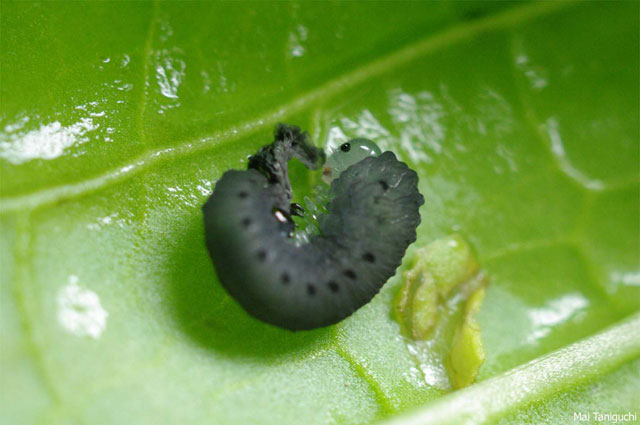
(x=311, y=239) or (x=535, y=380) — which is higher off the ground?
(x=311, y=239)

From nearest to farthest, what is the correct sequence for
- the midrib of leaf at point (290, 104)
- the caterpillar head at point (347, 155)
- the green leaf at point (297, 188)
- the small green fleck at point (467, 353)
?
the green leaf at point (297, 188) < the midrib of leaf at point (290, 104) < the small green fleck at point (467, 353) < the caterpillar head at point (347, 155)

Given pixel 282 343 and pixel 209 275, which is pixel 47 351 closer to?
pixel 209 275

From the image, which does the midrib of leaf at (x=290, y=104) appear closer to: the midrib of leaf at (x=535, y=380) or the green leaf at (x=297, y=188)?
the green leaf at (x=297, y=188)

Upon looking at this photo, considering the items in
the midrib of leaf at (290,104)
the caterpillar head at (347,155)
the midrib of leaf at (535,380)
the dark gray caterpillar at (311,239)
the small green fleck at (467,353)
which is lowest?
the midrib of leaf at (535,380)

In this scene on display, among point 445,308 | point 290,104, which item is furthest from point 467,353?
point 290,104

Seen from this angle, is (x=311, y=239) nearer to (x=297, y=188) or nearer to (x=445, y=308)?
(x=297, y=188)

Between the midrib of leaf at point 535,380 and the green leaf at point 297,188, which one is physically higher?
the green leaf at point 297,188

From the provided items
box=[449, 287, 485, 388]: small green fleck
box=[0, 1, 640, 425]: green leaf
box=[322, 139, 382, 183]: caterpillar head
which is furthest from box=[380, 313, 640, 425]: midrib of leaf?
box=[322, 139, 382, 183]: caterpillar head

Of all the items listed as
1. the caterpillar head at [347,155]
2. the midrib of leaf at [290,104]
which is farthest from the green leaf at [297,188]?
the caterpillar head at [347,155]
